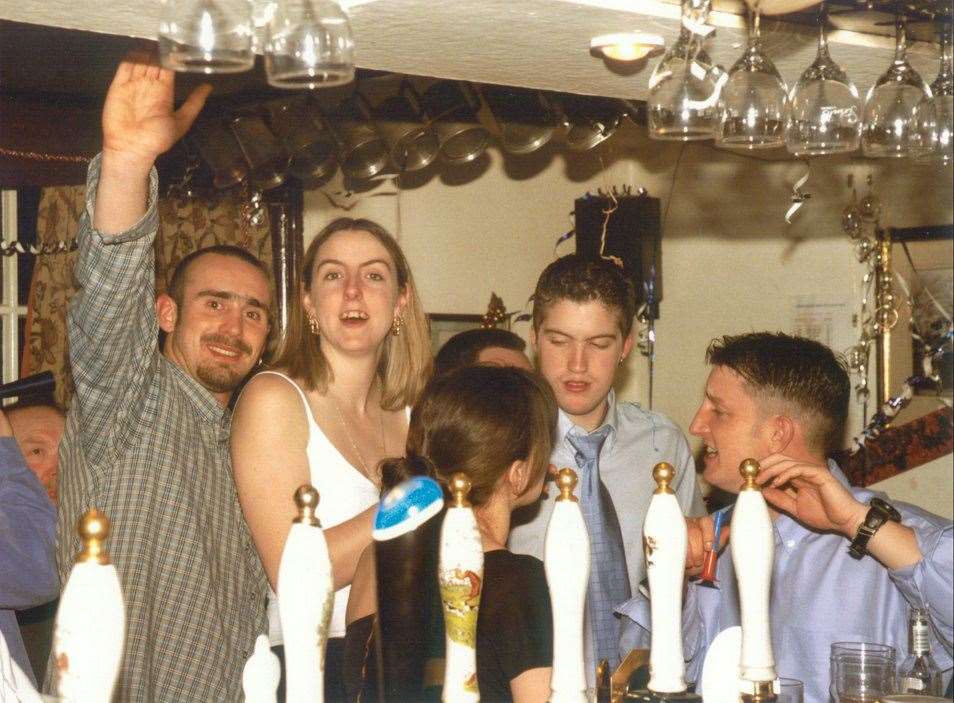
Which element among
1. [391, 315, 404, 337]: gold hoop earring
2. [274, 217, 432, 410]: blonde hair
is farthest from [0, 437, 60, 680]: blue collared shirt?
[391, 315, 404, 337]: gold hoop earring

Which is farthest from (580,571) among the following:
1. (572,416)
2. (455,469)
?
(572,416)

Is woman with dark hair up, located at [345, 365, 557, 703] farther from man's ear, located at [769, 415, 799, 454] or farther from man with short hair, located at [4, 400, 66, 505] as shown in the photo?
man with short hair, located at [4, 400, 66, 505]

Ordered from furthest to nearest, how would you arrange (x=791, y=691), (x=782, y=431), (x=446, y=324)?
(x=446, y=324) < (x=782, y=431) < (x=791, y=691)

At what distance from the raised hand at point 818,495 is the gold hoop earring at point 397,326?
90cm

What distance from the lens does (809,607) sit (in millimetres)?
2234

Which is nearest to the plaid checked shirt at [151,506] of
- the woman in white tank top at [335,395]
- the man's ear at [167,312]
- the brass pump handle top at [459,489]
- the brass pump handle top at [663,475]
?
the woman in white tank top at [335,395]

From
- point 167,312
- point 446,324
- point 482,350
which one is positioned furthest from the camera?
point 446,324

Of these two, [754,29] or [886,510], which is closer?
[754,29]

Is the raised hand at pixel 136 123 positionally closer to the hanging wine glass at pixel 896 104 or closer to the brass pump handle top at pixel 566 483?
the brass pump handle top at pixel 566 483

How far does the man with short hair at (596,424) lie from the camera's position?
279 cm

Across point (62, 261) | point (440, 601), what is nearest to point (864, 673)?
point (440, 601)

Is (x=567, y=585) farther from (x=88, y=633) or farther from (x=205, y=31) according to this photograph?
(x=205, y=31)

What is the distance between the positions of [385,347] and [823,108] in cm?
120

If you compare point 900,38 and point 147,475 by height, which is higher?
point 900,38
